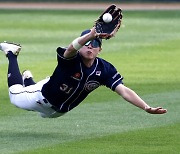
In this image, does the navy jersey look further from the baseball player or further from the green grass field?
the green grass field

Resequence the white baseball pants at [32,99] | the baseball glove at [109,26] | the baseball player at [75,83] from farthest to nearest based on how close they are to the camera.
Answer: the white baseball pants at [32,99] < the baseball player at [75,83] < the baseball glove at [109,26]

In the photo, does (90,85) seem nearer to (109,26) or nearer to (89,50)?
(89,50)

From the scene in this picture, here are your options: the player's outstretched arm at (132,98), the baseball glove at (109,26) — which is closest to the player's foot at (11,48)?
the player's outstretched arm at (132,98)

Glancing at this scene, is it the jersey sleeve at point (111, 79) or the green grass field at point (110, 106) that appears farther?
the jersey sleeve at point (111, 79)

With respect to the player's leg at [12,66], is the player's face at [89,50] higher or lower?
higher

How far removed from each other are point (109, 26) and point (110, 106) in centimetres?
413

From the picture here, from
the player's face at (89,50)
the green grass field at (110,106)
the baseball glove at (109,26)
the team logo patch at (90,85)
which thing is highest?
the baseball glove at (109,26)

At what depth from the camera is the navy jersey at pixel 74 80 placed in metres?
9.41

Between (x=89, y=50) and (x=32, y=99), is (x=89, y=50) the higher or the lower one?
the higher one

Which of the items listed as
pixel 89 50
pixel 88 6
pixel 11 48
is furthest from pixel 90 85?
pixel 88 6

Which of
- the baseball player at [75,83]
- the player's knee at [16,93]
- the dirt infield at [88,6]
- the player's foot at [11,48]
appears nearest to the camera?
the baseball player at [75,83]

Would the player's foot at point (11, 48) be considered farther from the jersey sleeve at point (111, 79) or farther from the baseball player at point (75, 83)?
the jersey sleeve at point (111, 79)

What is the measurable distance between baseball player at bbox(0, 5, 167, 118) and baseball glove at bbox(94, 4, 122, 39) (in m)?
0.01

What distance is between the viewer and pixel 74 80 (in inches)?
372
